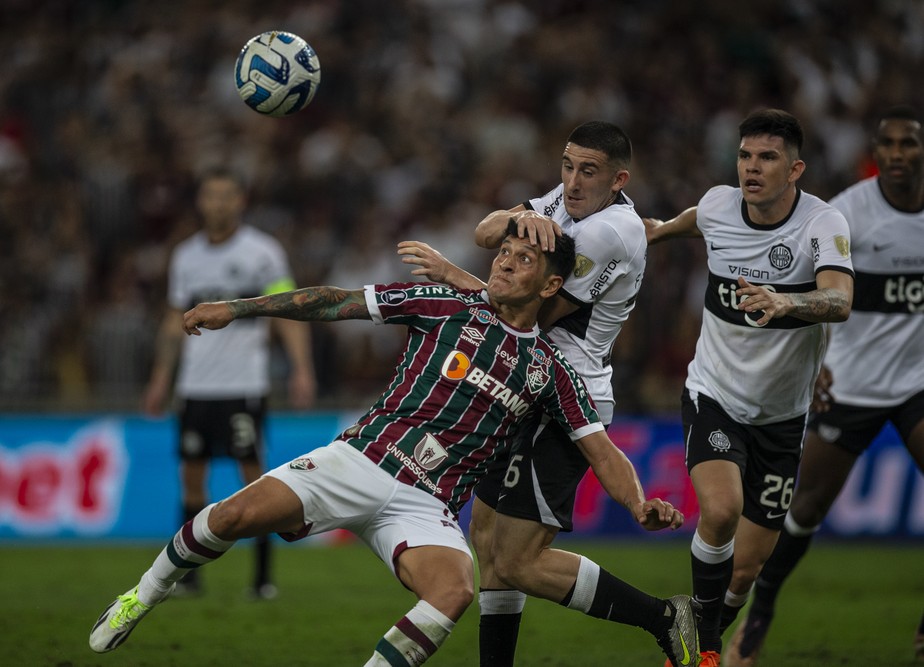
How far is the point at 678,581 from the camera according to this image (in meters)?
10.7

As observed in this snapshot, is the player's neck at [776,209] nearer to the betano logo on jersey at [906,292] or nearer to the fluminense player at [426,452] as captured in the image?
the fluminense player at [426,452]

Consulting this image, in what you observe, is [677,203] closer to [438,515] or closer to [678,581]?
[678,581]

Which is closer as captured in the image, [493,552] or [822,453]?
[493,552]

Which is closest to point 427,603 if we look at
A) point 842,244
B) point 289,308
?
point 289,308

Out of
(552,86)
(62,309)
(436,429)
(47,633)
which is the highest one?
(552,86)

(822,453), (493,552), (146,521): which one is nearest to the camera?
(493,552)

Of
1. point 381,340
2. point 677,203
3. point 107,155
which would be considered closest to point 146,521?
point 381,340

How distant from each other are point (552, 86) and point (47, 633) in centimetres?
1085

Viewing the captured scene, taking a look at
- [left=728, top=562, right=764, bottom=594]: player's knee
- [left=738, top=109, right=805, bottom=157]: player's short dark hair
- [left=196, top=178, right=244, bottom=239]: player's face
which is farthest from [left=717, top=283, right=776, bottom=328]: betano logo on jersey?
[left=196, top=178, right=244, bottom=239]: player's face

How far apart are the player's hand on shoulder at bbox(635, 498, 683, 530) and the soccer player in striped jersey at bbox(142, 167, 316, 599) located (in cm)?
510

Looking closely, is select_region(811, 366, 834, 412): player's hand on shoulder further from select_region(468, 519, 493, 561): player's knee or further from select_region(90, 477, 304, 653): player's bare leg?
select_region(90, 477, 304, 653): player's bare leg

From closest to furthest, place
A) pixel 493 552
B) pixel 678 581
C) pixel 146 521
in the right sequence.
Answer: pixel 493 552, pixel 678 581, pixel 146 521

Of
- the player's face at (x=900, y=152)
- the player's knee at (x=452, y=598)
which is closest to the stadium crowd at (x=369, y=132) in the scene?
the player's face at (x=900, y=152)

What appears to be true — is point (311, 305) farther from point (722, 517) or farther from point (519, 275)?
point (722, 517)
